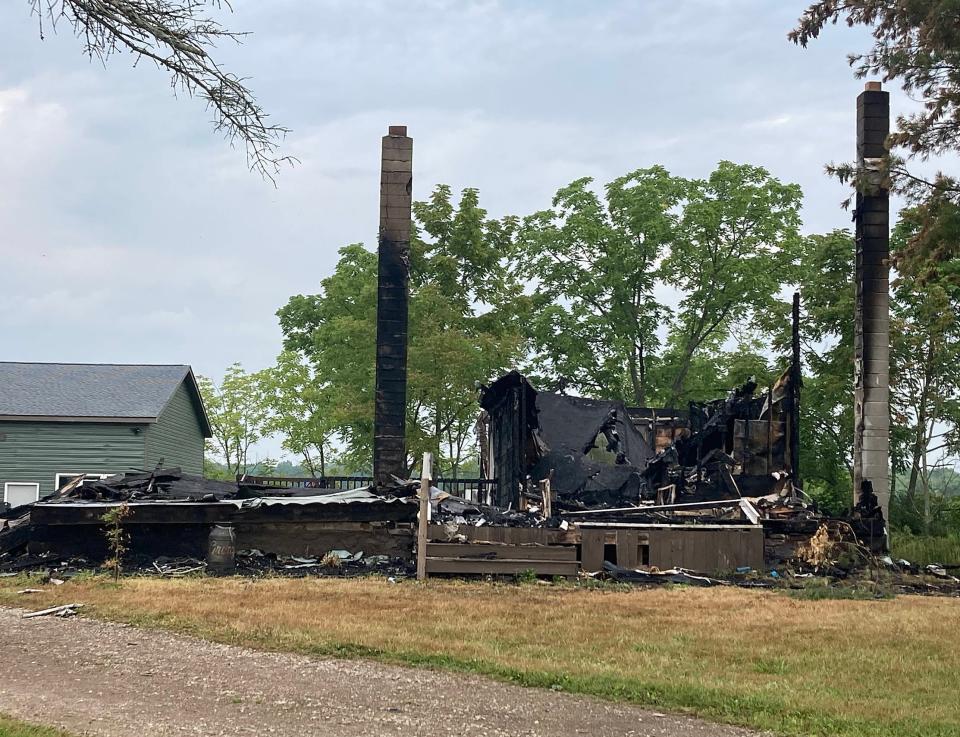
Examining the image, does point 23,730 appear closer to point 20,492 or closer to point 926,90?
point 926,90

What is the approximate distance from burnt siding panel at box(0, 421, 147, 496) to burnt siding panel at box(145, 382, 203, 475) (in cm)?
112

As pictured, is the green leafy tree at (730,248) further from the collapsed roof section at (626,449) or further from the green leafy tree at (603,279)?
the collapsed roof section at (626,449)

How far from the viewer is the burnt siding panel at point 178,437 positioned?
31.3 m

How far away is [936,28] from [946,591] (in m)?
8.34

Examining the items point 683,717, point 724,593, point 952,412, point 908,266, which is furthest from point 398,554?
point 952,412

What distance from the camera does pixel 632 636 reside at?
35.2 feet

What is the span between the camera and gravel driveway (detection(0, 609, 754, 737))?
6859 millimetres

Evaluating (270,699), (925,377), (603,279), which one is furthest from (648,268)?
(270,699)

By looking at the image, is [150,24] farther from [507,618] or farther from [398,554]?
[398,554]

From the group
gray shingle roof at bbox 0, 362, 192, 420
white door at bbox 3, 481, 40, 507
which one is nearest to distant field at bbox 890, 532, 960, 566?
gray shingle roof at bbox 0, 362, 192, 420

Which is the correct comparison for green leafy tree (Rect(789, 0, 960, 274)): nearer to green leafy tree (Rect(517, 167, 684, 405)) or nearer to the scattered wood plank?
the scattered wood plank

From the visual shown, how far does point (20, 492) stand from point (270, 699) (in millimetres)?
25449

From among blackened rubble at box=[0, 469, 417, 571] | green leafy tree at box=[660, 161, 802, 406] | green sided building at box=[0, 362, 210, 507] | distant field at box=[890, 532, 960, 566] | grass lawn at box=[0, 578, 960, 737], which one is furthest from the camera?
green leafy tree at box=[660, 161, 802, 406]

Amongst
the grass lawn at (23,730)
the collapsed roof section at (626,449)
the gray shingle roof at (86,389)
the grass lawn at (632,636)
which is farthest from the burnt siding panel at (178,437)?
the grass lawn at (23,730)
